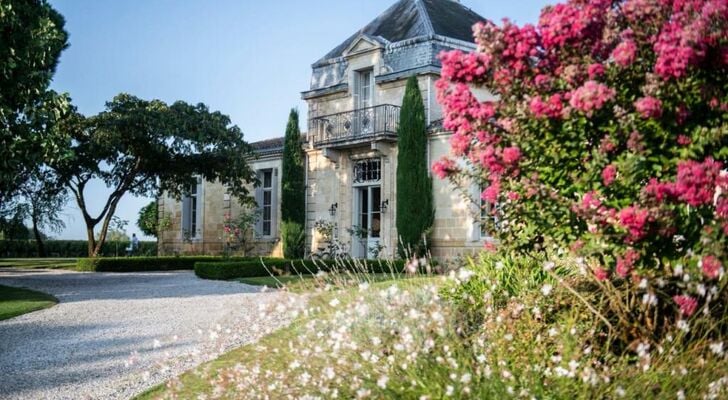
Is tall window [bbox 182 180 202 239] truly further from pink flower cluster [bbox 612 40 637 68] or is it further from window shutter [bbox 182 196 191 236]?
pink flower cluster [bbox 612 40 637 68]

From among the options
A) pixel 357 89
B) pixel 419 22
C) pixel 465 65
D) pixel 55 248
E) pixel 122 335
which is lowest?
pixel 122 335

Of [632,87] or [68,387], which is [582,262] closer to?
[632,87]

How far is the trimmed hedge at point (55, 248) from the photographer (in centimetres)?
3164

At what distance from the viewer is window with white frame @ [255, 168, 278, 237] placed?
21.2 meters

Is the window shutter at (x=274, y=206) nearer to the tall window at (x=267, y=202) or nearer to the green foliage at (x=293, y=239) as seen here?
the tall window at (x=267, y=202)

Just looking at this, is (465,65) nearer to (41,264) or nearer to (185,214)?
(185,214)

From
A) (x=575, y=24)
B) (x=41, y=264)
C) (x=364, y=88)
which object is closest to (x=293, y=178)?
(x=364, y=88)

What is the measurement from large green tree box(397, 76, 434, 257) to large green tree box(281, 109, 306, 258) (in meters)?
4.02

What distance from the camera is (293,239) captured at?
19641mm

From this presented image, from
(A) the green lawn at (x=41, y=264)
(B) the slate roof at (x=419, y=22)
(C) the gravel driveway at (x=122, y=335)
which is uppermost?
(B) the slate roof at (x=419, y=22)

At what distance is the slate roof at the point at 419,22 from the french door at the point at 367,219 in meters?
4.07

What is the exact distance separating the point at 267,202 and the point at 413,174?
648 cm

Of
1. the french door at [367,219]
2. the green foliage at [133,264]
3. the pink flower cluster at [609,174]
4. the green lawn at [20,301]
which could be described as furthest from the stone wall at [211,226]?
the pink flower cluster at [609,174]

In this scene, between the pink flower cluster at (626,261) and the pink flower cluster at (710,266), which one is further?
the pink flower cluster at (626,261)
